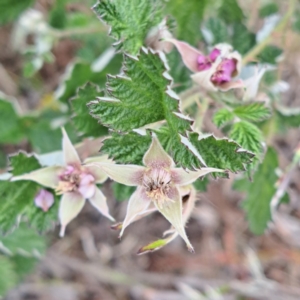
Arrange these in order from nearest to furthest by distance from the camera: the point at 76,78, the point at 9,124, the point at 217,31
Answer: the point at 217,31 → the point at 76,78 → the point at 9,124

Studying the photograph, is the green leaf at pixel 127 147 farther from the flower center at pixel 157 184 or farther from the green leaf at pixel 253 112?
the green leaf at pixel 253 112

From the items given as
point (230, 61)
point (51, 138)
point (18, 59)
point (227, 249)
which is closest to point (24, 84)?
point (18, 59)

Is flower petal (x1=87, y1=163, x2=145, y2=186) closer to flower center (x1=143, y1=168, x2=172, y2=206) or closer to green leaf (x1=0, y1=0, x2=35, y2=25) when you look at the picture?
flower center (x1=143, y1=168, x2=172, y2=206)

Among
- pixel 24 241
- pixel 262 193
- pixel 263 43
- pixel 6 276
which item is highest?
pixel 263 43

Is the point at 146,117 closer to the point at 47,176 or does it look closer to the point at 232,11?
the point at 47,176

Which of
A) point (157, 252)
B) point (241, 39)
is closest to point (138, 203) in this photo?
point (241, 39)

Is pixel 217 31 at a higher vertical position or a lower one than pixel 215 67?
lower
